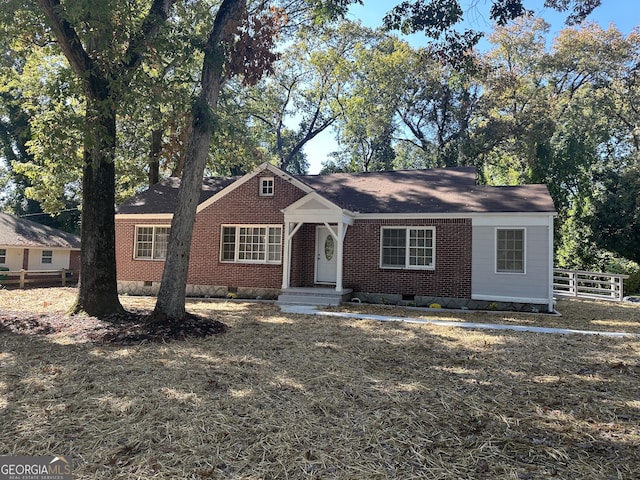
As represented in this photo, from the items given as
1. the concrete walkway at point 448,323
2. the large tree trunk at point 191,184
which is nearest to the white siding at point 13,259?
the concrete walkway at point 448,323

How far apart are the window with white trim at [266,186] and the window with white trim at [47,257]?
1742 centimetres

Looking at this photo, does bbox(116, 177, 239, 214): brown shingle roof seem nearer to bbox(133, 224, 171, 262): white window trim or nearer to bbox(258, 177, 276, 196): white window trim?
bbox(133, 224, 171, 262): white window trim

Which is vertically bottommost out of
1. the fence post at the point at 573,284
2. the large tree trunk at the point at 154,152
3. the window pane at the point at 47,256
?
the fence post at the point at 573,284

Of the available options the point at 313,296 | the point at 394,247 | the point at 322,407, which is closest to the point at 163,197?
the point at 313,296

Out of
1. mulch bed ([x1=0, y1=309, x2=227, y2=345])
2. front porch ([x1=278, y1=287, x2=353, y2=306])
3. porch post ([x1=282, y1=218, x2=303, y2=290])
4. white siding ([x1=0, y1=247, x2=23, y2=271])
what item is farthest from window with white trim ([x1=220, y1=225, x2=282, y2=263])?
white siding ([x1=0, y1=247, x2=23, y2=271])

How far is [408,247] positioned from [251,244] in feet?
18.7

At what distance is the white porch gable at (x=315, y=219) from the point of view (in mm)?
13961

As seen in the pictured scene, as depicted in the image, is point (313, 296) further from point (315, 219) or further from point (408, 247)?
point (408, 247)

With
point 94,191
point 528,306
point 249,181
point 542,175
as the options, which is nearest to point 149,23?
point 94,191

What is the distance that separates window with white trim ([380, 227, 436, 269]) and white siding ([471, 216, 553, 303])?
140 centimetres

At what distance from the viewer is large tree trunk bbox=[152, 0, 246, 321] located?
8.97 metres

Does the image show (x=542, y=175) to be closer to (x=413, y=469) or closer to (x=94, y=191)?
(x=94, y=191)

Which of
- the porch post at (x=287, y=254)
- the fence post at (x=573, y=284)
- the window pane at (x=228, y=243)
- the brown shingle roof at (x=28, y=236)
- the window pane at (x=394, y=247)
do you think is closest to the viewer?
the window pane at (x=394, y=247)

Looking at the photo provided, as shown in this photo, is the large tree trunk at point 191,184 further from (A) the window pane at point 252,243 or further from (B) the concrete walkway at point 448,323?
(A) the window pane at point 252,243
